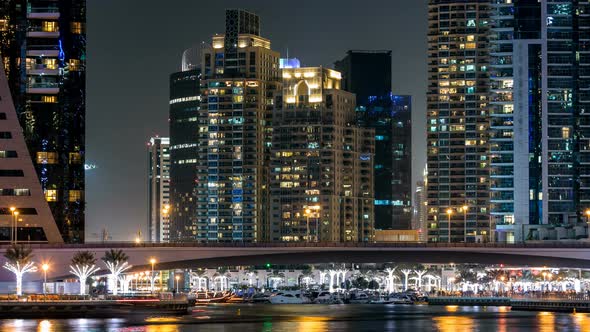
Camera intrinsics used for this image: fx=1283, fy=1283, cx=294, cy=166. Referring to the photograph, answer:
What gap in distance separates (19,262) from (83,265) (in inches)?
389

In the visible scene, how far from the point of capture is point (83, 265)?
18500 cm

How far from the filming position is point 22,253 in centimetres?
17962

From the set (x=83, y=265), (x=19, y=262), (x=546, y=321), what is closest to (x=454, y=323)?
(x=546, y=321)

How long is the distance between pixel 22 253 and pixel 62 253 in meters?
10.7

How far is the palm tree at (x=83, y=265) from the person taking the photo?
184750mm

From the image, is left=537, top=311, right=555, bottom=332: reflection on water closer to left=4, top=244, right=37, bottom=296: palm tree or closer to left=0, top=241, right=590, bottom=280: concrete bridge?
left=0, top=241, right=590, bottom=280: concrete bridge

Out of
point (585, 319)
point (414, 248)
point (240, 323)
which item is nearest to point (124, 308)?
point (240, 323)

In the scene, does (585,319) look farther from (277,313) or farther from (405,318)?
(277,313)

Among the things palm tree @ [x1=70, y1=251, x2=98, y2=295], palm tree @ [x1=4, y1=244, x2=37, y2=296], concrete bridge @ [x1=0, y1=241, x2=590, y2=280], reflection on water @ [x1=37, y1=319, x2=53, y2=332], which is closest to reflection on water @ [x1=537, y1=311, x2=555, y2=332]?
concrete bridge @ [x1=0, y1=241, x2=590, y2=280]

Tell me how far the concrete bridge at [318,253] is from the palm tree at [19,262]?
401 centimetres

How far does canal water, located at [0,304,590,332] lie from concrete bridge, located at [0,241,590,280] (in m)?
9.09

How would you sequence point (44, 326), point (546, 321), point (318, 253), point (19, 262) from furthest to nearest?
point (318, 253) < point (19, 262) < point (546, 321) < point (44, 326)

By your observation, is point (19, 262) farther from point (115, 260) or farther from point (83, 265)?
point (115, 260)

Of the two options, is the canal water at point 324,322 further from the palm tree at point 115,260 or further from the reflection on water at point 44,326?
the palm tree at point 115,260
